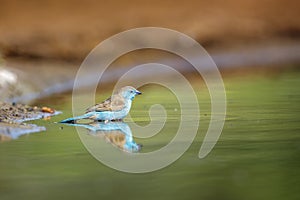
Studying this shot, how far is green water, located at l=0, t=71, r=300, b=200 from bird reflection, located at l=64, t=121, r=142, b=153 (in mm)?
136

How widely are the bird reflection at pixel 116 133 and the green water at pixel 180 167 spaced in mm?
136

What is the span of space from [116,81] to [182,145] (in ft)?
19.2

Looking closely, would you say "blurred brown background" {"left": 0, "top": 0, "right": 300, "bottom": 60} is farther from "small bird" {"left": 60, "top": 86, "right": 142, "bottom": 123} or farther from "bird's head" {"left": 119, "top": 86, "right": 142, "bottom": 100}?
"small bird" {"left": 60, "top": 86, "right": 142, "bottom": 123}

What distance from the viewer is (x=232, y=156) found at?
Result: 25.1 feet

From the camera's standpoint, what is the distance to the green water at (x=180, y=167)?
626 centimetres

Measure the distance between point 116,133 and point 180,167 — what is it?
1.95m

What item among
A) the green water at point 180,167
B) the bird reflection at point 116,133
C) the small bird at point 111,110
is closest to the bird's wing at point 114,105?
the small bird at point 111,110

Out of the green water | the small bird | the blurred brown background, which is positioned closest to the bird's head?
the small bird

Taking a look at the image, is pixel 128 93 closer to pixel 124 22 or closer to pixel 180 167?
pixel 180 167

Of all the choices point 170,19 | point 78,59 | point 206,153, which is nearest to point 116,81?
point 78,59

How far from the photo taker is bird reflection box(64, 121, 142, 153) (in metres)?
8.30

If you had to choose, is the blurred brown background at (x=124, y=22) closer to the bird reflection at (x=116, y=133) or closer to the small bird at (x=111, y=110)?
the small bird at (x=111, y=110)

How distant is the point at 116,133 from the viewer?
9070 millimetres

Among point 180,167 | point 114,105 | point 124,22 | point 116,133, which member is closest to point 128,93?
point 114,105
